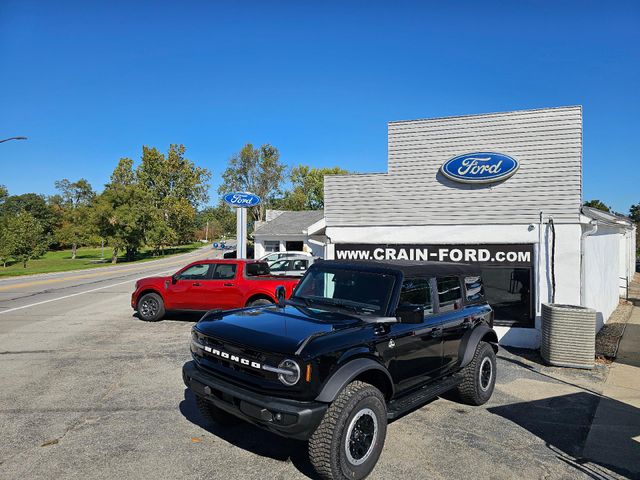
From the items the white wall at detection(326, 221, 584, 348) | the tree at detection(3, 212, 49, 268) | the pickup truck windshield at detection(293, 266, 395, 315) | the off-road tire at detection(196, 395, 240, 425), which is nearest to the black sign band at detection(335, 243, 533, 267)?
the white wall at detection(326, 221, 584, 348)

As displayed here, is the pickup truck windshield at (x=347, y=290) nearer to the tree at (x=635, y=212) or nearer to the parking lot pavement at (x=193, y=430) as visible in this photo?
the parking lot pavement at (x=193, y=430)

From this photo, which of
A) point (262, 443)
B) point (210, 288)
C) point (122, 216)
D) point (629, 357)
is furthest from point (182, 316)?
point (122, 216)

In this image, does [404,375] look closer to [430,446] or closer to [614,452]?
[430,446]

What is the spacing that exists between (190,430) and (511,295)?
286 inches

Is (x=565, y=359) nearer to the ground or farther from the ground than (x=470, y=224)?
nearer to the ground

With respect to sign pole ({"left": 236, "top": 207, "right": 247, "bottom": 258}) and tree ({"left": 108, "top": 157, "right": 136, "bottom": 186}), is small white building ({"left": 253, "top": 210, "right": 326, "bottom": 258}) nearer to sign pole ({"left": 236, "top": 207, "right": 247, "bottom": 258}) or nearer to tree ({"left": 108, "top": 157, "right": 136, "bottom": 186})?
sign pole ({"left": 236, "top": 207, "right": 247, "bottom": 258})

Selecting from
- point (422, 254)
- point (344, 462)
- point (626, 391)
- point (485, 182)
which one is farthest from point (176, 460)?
point (485, 182)

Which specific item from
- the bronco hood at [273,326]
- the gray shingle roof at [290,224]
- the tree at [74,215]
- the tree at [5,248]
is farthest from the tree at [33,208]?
the bronco hood at [273,326]

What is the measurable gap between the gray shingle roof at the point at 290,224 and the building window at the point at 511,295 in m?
22.5

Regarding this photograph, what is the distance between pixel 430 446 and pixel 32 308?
13290 millimetres

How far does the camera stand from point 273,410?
3.40 m

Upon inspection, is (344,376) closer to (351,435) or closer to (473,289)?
(351,435)

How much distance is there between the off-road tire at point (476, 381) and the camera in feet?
17.8

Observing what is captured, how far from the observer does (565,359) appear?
24.6ft
